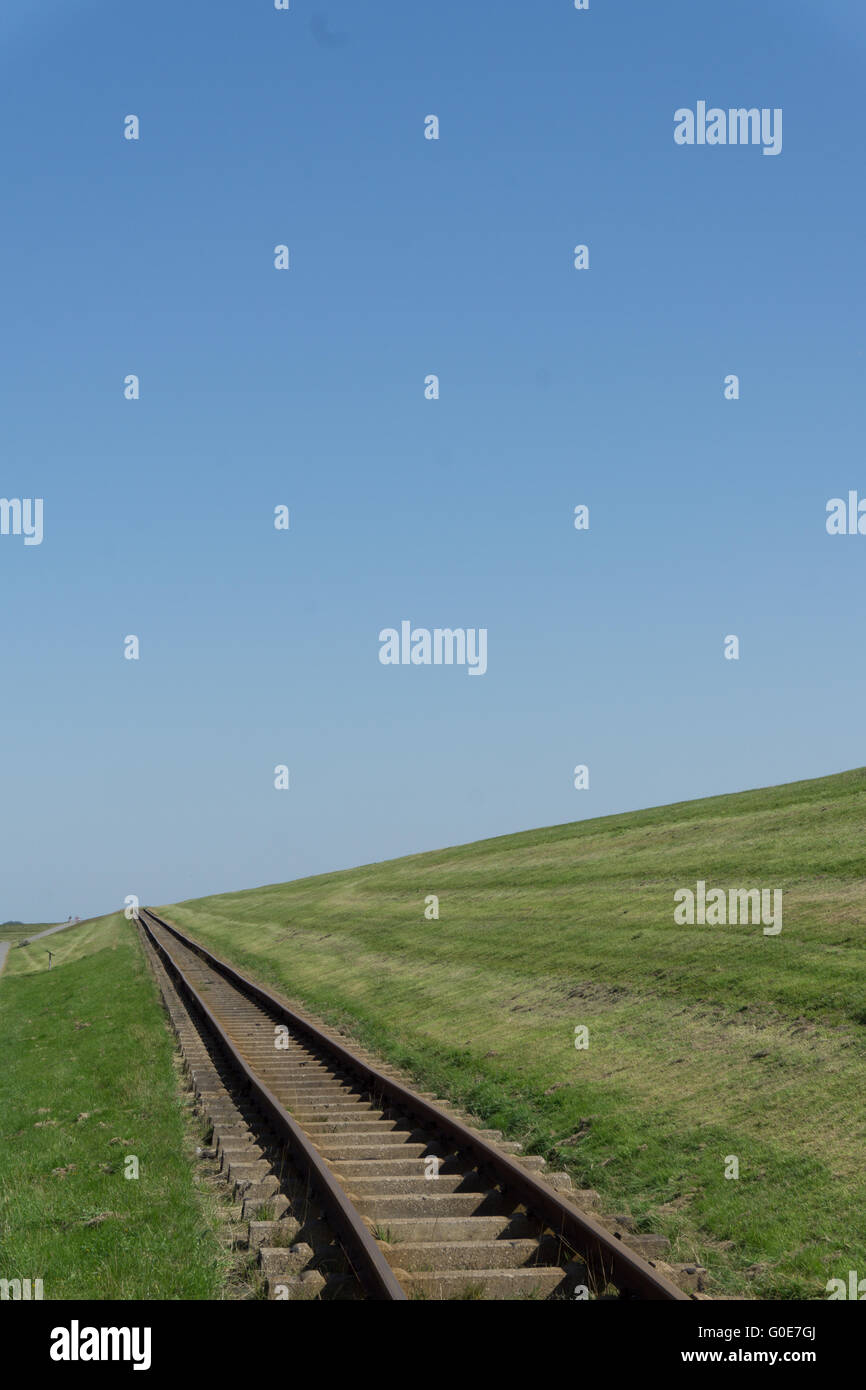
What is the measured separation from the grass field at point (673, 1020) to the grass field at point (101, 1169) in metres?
3.67

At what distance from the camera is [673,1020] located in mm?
16641

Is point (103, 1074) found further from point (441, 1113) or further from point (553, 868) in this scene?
point (553, 868)

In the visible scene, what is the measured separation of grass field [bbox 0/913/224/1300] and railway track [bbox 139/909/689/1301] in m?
0.66

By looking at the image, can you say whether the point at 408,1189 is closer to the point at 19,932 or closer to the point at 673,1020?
the point at 673,1020

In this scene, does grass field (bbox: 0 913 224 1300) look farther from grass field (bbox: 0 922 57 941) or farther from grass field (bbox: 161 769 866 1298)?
grass field (bbox: 0 922 57 941)

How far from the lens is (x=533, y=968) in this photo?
2377cm

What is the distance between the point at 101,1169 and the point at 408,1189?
3605 mm

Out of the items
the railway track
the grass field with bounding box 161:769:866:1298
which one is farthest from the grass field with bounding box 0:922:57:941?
the railway track

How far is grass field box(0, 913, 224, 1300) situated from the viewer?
28.4 ft

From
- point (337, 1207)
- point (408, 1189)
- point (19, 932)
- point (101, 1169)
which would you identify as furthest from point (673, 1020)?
point (19, 932)

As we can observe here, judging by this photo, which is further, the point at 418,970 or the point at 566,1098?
the point at 418,970

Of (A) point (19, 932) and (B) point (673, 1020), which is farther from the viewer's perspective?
(A) point (19, 932)

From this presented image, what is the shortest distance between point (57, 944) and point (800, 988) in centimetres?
6773
